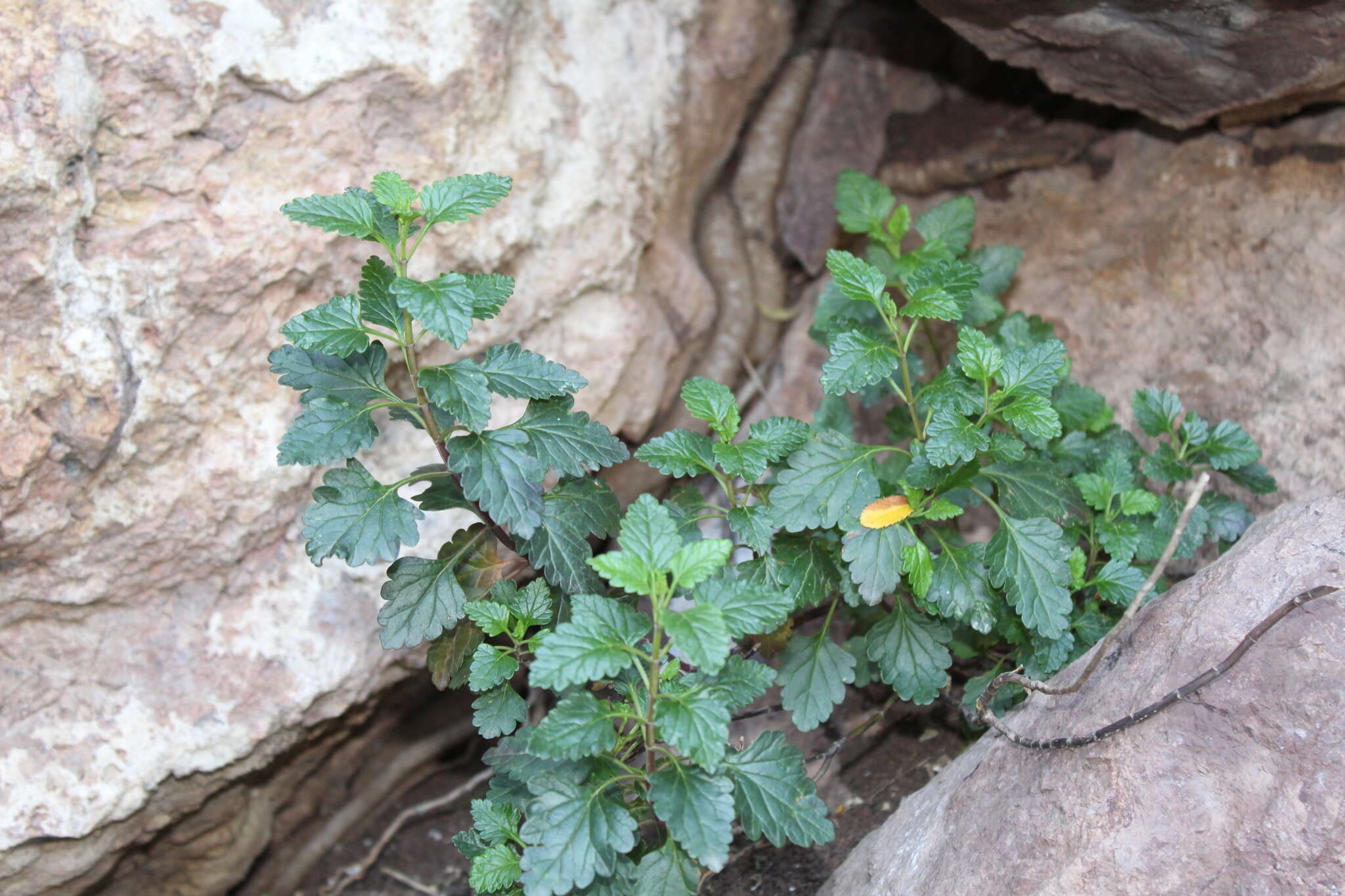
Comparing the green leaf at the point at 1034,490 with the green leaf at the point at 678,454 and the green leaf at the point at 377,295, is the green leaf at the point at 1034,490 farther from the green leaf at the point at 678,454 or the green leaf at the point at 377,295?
the green leaf at the point at 377,295

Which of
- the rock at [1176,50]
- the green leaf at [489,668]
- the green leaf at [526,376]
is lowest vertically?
the green leaf at [489,668]

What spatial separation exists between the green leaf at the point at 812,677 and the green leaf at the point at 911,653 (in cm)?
8

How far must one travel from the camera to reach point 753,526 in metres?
1.98

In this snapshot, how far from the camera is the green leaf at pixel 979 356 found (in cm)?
207

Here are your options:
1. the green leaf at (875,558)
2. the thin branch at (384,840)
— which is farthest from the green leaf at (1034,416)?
the thin branch at (384,840)

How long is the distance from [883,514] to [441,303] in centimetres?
98

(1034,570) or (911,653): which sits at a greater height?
(1034,570)

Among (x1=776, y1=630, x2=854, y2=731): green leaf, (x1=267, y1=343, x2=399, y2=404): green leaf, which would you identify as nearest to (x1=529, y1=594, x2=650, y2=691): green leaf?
(x1=776, y1=630, x2=854, y2=731): green leaf

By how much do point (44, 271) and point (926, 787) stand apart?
2233mm

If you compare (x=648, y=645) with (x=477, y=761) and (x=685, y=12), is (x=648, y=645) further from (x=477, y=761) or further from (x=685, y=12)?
(x=685, y=12)

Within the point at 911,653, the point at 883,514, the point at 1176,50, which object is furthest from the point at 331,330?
the point at 1176,50

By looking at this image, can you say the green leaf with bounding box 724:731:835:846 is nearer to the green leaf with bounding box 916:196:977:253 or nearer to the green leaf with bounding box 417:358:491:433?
the green leaf with bounding box 417:358:491:433

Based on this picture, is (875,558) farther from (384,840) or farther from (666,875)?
(384,840)

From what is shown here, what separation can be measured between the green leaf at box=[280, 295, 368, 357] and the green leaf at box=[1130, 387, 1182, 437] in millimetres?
1775
